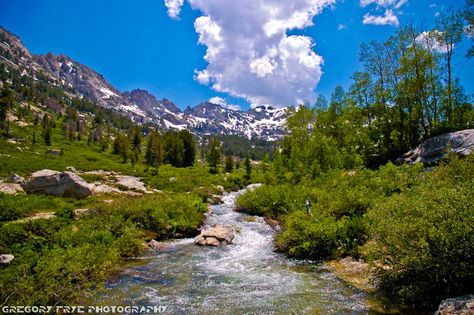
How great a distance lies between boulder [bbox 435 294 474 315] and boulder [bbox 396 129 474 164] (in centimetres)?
1726

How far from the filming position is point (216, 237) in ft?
68.2

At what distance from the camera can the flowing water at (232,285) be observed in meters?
10.8

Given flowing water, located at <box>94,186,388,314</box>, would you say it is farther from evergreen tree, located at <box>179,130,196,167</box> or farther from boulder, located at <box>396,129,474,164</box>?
evergreen tree, located at <box>179,130,196,167</box>

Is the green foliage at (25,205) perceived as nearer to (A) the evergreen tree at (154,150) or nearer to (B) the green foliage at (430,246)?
(B) the green foliage at (430,246)

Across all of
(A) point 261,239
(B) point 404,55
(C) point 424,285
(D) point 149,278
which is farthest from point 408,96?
(D) point 149,278

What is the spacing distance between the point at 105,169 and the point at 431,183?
55.6m

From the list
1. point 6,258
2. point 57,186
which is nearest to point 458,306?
point 6,258

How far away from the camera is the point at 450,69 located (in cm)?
3159

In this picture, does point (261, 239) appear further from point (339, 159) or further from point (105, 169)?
point (105, 169)

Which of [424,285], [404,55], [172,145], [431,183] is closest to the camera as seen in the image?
[424,285]

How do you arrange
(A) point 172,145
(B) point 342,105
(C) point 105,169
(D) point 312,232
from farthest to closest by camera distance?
(A) point 172,145 < (C) point 105,169 < (B) point 342,105 < (D) point 312,232

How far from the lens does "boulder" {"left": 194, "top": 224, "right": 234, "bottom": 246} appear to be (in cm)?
2011

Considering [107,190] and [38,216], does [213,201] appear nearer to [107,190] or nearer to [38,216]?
[107,190]

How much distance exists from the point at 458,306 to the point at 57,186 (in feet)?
102
